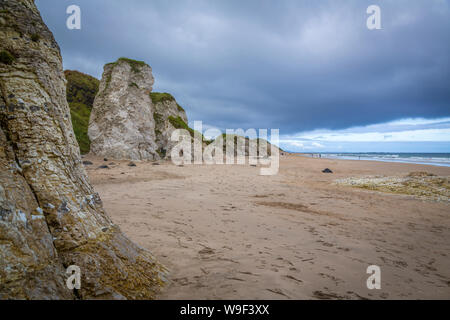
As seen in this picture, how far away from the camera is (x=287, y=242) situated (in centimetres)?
468

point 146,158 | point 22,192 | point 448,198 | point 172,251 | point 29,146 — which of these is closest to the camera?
point 22,192

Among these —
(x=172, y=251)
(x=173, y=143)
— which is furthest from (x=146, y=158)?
(x=172, y=251)

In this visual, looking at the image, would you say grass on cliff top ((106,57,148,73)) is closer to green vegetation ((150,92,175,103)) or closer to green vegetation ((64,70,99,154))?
green vegetation ((150,92,175,103))

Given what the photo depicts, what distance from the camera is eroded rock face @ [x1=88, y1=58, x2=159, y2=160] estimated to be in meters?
20.5

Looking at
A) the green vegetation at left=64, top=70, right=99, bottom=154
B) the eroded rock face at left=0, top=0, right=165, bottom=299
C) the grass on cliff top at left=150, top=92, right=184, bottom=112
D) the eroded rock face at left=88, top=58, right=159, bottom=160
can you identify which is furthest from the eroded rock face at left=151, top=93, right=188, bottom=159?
the eroded rock face at left=0, top=0, right=165, bottom=299

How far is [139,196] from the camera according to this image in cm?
822

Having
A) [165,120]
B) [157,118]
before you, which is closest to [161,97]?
[157,118]

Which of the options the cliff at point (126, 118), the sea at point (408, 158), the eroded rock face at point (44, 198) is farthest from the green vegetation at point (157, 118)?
the sea at point (408, 158)

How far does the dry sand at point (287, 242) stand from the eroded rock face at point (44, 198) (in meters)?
0.88

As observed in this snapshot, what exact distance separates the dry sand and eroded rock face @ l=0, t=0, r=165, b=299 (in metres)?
0.88

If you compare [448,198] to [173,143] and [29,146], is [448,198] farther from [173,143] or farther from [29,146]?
[173,143]

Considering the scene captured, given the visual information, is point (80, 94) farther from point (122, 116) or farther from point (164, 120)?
point (164, 120)

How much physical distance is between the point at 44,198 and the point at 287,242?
14.3 feet
